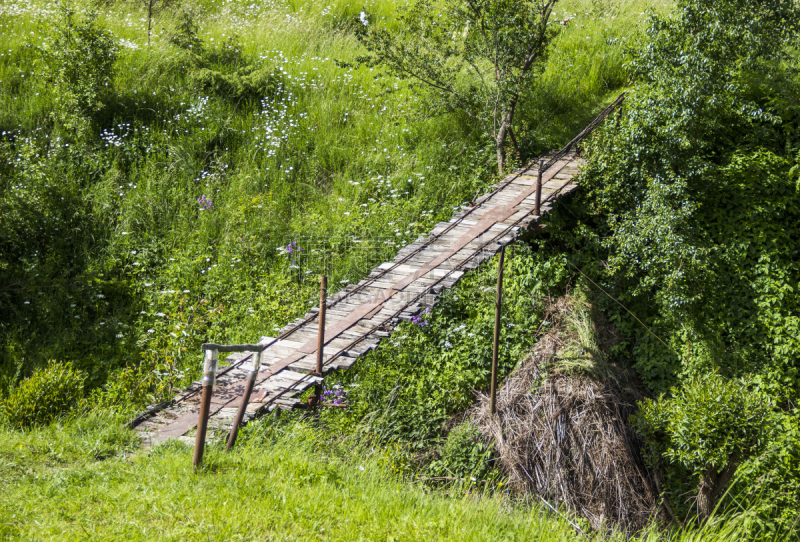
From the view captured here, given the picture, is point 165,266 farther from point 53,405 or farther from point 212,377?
point 212,377

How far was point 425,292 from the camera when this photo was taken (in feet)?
21.0

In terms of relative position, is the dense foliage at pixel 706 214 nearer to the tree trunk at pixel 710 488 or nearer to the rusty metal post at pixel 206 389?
the tree trunk at pixel 710 488

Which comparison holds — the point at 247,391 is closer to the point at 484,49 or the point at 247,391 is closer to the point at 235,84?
the point at 484,49

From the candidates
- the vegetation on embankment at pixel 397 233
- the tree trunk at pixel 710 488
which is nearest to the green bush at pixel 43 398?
the vegetation on embankment at pixel 397 233

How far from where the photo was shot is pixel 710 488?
644cm

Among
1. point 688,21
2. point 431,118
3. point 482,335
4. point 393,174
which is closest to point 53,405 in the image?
point 482,335

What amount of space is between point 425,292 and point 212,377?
276 cm

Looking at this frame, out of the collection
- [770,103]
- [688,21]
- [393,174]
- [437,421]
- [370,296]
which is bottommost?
[437,421]

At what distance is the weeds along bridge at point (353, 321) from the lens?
17.3 feet

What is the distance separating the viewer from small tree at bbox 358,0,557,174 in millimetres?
9266

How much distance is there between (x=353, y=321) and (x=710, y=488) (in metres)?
4.13

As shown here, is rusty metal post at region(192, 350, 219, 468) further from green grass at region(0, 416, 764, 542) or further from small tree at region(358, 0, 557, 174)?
small tree at region(358, 0, 557, 174)

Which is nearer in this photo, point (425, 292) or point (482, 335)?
point (425, 292)

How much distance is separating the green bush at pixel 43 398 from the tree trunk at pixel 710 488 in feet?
22.5
